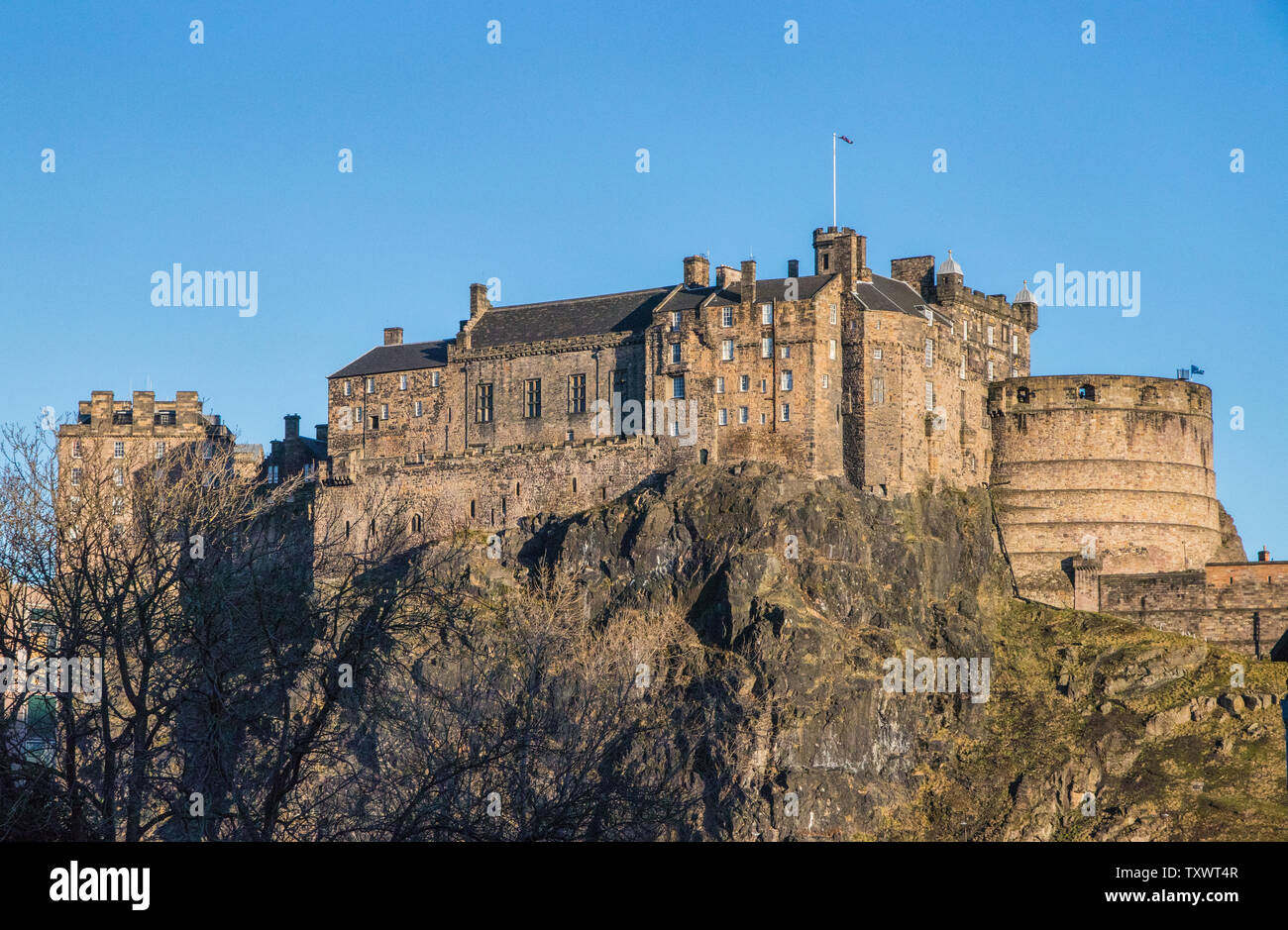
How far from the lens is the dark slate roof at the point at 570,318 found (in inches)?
3634

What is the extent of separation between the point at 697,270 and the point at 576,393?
877cm

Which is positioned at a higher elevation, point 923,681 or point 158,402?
point 158,402

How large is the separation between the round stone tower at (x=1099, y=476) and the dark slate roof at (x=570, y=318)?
17.9m

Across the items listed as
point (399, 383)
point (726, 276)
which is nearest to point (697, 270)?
point (726, 276)

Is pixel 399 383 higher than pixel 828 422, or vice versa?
pixel 399 383

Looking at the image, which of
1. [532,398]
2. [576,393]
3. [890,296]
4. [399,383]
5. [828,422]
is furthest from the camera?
[399,383]

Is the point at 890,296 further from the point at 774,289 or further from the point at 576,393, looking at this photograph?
the point at 576,393

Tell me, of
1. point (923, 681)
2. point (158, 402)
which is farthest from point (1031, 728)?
point (158, 402)

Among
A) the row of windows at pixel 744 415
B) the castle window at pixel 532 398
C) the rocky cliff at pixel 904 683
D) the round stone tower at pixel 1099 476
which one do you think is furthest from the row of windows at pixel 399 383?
the round stone tower at pixel 1099 476

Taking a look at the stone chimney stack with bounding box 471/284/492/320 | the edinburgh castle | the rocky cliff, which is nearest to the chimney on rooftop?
the edinburgh castle

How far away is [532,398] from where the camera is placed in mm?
92938

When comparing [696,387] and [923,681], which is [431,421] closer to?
[696,387]
